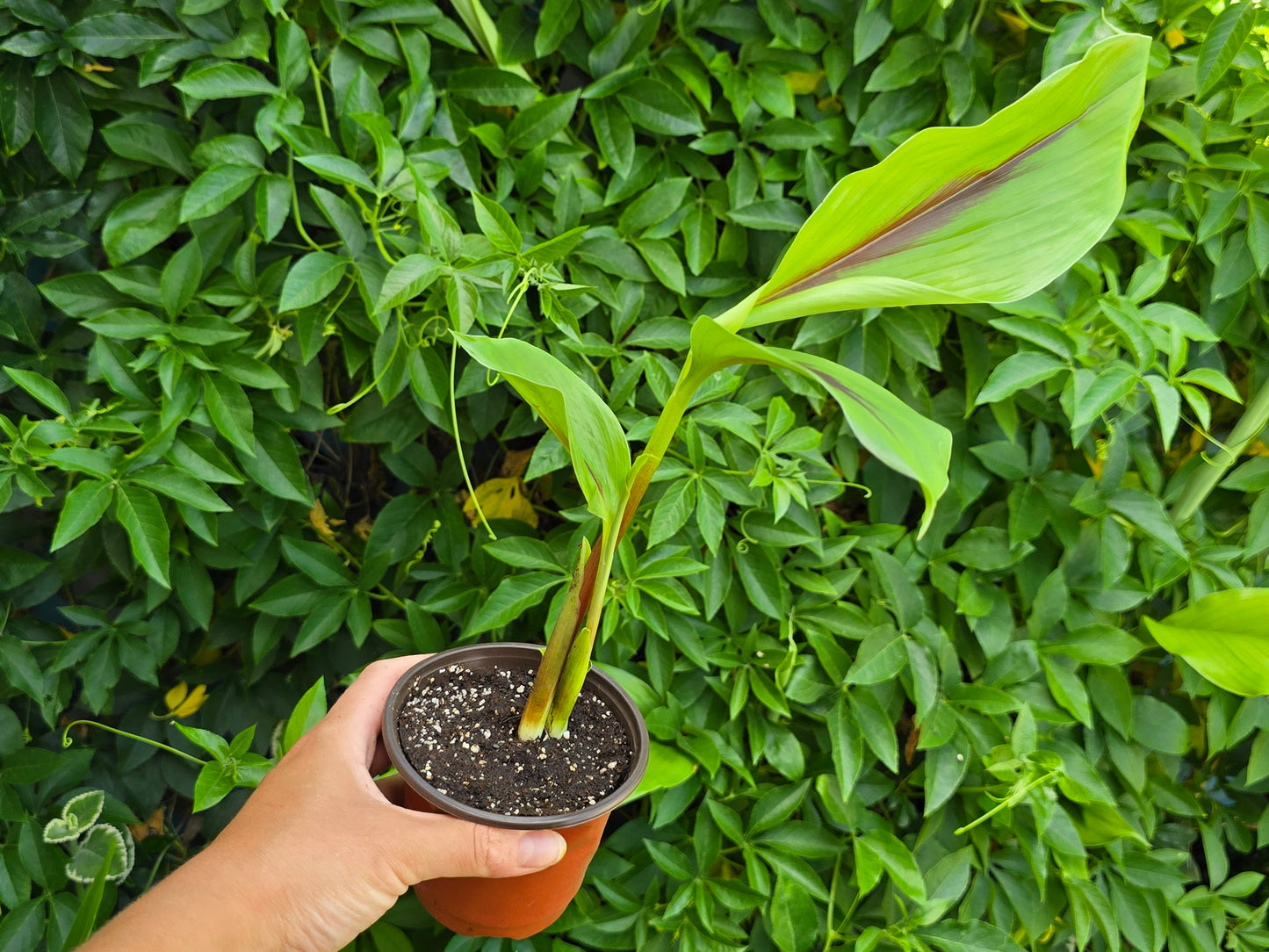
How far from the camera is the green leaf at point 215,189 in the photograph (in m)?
0.87

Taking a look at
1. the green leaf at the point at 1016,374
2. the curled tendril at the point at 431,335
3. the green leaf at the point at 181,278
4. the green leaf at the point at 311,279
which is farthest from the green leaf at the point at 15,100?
the green leaf at the point at 1016,374

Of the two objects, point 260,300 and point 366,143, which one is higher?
point 366,143

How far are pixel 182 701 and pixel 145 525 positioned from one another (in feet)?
1.45

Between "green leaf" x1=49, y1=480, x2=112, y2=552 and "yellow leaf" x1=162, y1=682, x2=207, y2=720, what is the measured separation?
432 millimetres

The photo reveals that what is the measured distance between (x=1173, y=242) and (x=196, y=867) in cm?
118

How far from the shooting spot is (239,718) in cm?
117

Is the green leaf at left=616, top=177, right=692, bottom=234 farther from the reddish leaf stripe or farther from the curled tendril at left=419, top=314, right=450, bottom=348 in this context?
the reddish leaf stripe

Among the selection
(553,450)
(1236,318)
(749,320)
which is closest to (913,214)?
(749,320)

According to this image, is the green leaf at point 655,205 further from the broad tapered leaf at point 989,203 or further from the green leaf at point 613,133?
the broad tapered leaf at point 989,203

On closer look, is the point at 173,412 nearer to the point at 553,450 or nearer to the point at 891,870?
the point at 553,450

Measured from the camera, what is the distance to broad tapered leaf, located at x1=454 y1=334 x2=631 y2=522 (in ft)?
1.68

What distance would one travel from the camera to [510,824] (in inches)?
23.9

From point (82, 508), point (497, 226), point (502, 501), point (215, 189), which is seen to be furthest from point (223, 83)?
point (502, 501)

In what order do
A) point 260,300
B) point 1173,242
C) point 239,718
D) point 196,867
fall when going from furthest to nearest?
point 239,718, point 1173,242, point 260,300, point 196,867
